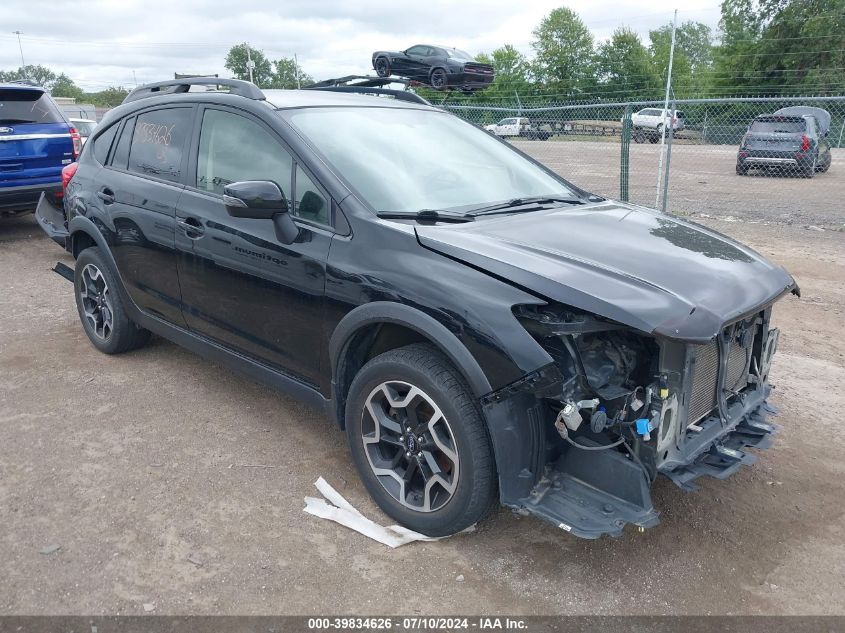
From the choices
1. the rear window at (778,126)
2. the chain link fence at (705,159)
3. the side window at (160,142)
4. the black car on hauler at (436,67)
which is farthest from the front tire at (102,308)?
the rear window at (778,126)

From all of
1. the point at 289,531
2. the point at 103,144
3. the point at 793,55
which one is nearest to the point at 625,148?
the point at 103,144

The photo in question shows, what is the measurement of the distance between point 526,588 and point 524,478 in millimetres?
459

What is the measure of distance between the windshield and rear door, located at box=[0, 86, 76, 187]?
664cm

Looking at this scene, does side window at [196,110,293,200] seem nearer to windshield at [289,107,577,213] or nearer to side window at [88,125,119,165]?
windshield at [289,107,577,213]

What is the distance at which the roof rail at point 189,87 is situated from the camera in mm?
3736

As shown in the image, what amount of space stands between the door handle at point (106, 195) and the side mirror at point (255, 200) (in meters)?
1.74

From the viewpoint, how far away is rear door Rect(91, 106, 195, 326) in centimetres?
407

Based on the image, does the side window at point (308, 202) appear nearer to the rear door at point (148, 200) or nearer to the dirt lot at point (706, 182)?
the rear door at point (148, 200)

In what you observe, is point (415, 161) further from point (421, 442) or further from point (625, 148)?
point (625, 148)

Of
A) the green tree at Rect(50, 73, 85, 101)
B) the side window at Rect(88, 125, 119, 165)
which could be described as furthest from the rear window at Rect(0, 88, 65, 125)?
the green tree at Rect(50, 73, 85, 101)

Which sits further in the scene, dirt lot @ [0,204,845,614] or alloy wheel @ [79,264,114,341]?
alloy wheel @ [79,264,114,341]

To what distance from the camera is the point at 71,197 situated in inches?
197

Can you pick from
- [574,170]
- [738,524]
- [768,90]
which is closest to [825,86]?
[768,90]

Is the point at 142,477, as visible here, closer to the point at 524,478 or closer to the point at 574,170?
the point at 524,478
